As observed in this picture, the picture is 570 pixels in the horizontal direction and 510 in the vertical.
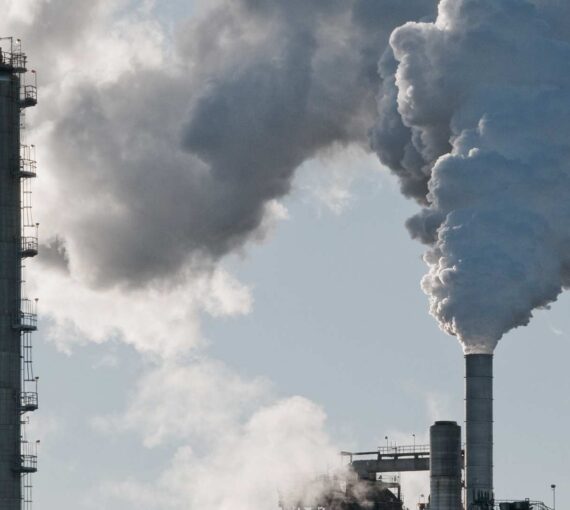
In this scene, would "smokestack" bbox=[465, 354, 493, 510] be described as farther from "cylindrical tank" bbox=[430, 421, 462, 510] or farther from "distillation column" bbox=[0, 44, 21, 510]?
"distillation column" bbox=[0, 44, 21, 510]

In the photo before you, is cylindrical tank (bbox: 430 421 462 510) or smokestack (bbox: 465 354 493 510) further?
cylindrical tank (bbox: 430 421 462 510)

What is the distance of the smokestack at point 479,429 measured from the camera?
9981 cm

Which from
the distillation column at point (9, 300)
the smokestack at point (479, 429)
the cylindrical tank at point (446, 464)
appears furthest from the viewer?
the cylindrical tank at point (446, 464)

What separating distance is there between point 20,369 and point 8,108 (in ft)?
45.8

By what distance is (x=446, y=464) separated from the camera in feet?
338

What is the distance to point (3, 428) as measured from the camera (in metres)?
97.0

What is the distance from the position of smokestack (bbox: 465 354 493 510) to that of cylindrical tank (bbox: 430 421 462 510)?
2436mm

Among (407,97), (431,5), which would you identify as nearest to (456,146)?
(407,97)

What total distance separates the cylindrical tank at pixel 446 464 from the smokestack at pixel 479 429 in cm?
244

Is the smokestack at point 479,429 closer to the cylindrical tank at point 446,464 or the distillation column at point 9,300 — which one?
the cylindrical tank at point 446,464

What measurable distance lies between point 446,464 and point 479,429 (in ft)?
13.8

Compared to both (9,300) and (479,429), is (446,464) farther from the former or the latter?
(9,300)

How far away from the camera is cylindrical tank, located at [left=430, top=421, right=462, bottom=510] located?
103 metres

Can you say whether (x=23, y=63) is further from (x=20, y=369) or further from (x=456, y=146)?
(x=456, y=146)
